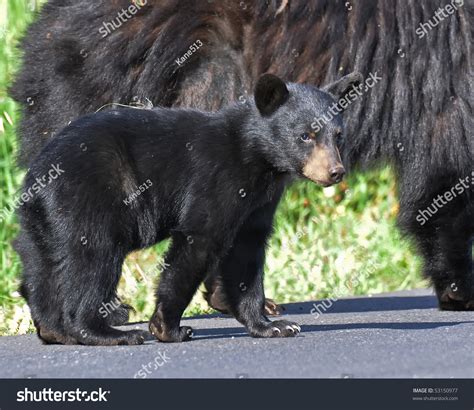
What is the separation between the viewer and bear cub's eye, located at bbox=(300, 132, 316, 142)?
5652mm

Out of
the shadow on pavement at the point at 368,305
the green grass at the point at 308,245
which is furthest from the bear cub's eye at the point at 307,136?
the green grass at the point at 308,245

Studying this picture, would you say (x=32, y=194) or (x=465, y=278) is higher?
(x=32, y=194)

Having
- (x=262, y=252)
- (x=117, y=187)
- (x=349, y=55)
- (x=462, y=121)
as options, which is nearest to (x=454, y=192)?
(x=462, y=121)

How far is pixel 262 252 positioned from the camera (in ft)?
19.9

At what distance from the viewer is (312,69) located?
7215 millimetres

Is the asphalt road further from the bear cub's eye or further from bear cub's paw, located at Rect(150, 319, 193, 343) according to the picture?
the bear cub's eye

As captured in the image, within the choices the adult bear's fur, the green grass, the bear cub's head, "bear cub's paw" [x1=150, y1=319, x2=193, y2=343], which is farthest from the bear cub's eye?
the green grass

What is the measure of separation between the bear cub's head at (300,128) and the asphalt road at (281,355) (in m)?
0.83

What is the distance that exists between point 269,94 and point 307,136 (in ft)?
0.93

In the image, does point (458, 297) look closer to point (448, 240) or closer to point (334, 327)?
point (448, 240)

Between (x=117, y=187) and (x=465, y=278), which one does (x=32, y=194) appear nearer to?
(x=117, y=187)

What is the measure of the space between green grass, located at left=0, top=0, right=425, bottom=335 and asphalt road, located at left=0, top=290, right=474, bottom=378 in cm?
236

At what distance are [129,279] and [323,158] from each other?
13.2 ft

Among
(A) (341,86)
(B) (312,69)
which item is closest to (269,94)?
(A) (341,86)
